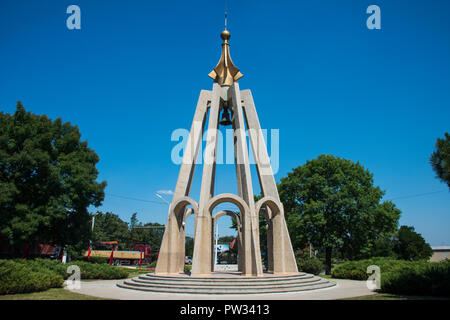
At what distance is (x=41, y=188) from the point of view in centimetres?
2133

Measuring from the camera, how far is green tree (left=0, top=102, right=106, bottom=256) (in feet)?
66.1

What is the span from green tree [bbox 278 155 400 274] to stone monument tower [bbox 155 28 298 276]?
8.84m

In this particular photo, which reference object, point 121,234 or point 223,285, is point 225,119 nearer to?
point 223,285

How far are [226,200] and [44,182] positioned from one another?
13680 mm

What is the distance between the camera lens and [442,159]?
978 cm

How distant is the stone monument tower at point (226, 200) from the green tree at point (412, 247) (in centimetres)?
2632

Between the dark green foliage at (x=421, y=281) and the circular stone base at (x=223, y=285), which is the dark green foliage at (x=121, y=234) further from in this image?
the dark green foliage at (x=421, y=281)

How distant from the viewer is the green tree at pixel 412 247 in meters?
36.7

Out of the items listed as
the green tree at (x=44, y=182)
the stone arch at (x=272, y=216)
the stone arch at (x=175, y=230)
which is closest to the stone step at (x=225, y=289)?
the stone arch at (x=175, y=230)

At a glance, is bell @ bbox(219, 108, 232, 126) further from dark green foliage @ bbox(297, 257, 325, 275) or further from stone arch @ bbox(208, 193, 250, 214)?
dark green foliage @ bbox(297, 257, 325, 275)

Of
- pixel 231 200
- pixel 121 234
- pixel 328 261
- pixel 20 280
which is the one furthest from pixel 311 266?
pixel 121 234

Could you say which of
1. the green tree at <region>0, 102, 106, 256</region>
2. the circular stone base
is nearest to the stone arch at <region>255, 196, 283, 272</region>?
the circular stone base

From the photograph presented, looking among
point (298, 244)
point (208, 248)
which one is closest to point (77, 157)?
point (208, 248)
